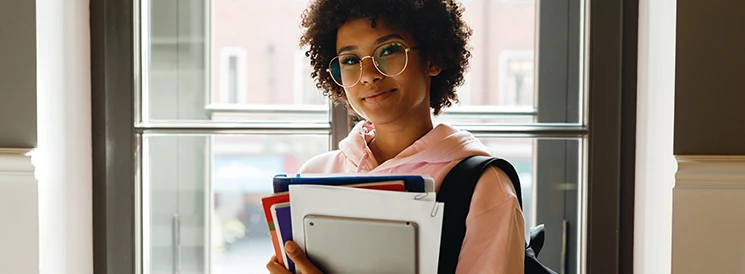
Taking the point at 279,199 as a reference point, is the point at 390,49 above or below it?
above

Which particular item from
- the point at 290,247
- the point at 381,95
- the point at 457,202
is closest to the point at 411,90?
the point at 381,95

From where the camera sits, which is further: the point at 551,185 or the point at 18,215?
the point at 551,185

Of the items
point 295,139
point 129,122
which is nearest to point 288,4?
point 295,139

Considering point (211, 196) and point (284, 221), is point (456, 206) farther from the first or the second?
point (211, 196)

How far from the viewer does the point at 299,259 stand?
0.98 metres

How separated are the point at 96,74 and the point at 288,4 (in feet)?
1.49

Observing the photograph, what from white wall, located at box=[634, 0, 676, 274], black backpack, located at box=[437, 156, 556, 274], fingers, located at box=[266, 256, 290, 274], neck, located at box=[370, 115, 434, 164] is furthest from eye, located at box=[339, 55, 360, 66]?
white wall, located at box=[634, 0, 676, 274]

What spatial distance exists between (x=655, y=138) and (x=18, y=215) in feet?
4.18

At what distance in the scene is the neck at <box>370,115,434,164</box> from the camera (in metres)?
1.15

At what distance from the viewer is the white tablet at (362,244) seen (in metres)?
0.95

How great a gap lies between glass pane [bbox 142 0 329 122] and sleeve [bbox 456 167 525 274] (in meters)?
0.61

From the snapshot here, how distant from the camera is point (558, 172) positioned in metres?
1.53

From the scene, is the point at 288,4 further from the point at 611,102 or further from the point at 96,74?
the point at 611,102

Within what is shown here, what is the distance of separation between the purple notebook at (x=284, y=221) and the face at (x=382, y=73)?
23cm
